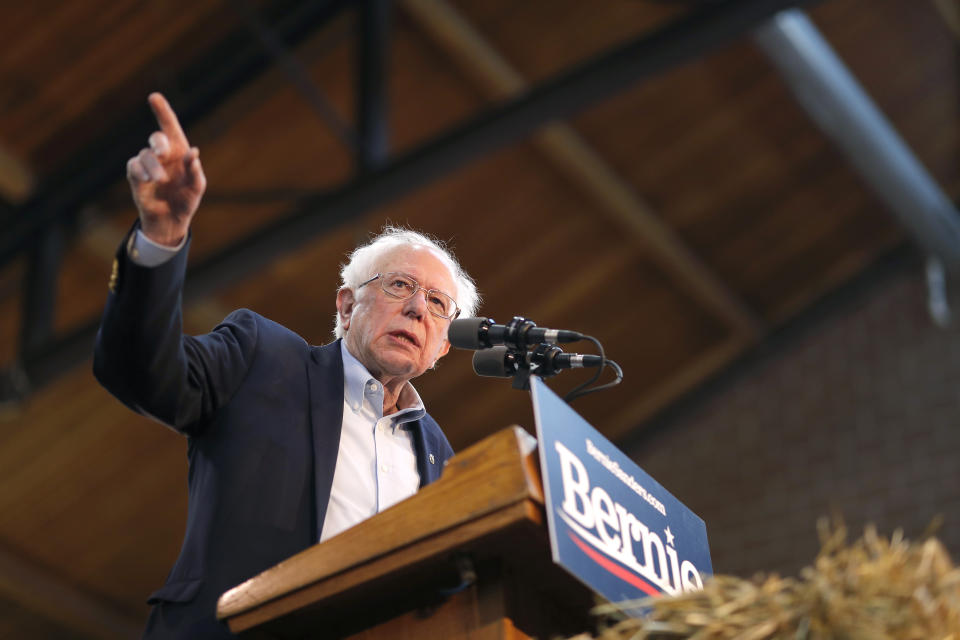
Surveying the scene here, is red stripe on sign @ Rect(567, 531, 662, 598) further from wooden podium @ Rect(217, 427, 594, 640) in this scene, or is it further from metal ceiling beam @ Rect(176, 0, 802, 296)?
metal ceiling beam @ Rect(176, 0, 802, 296)

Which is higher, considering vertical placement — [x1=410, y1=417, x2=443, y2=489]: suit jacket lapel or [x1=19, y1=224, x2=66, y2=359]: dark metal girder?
[x1=19, y1=224, x2=66, y2=359]: dark metal girder

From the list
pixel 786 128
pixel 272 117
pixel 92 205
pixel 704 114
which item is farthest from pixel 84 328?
pixel 786 128

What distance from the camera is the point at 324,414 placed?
1.79 m

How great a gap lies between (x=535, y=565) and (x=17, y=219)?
5.55m

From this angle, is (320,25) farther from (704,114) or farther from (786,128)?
(786,128)

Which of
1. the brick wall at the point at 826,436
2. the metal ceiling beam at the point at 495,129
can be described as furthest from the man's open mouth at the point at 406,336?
the brick wall at the point at 826,436

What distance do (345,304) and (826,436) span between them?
5861 millimetres

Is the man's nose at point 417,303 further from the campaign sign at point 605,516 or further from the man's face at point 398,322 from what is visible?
the campaign sign at point 605,516

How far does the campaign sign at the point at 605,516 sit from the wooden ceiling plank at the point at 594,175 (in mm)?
5152

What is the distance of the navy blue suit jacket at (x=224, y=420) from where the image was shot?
1.52 m

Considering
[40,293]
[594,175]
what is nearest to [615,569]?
[40,293]

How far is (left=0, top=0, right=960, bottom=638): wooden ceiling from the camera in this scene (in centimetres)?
609

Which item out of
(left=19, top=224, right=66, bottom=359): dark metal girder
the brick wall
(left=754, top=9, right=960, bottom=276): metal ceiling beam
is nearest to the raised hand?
(left=754, top=9, right=960, bottom=276): metal ceiling beam

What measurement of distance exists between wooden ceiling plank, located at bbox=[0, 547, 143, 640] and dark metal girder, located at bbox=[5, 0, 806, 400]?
1.98 m
